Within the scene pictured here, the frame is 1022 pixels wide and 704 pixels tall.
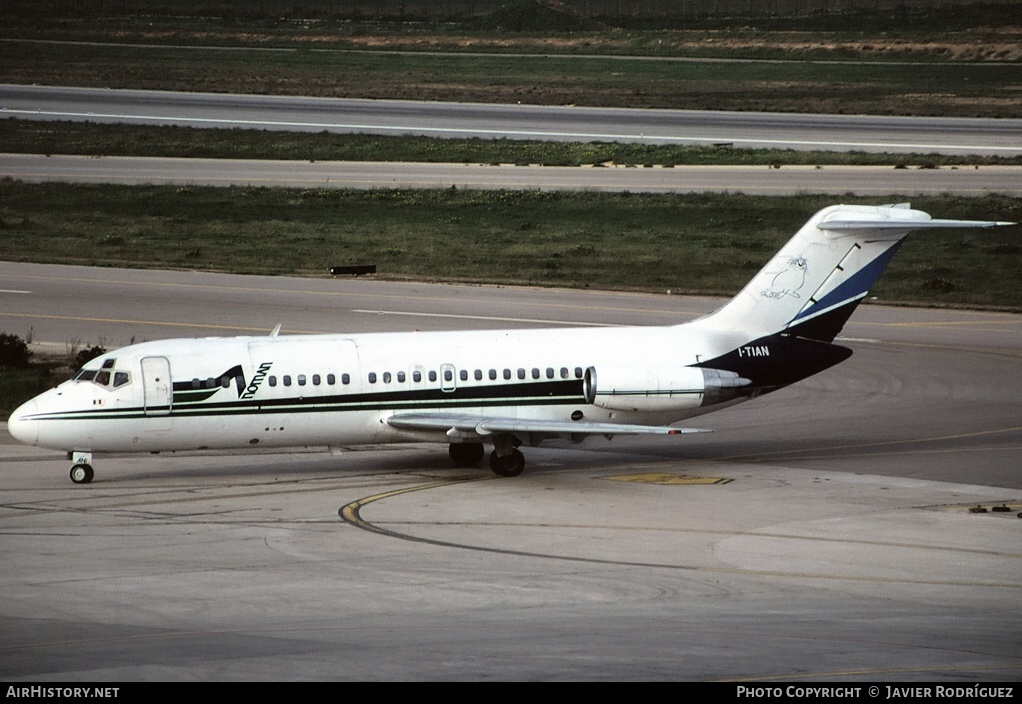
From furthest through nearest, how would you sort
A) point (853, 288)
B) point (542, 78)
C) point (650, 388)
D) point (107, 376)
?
point (542, 78), point (853, 288), point (650, 388), point (107, 376)

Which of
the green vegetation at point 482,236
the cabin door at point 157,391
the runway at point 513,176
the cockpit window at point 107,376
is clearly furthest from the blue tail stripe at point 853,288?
the runway at point 513,176

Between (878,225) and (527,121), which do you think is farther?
(527,121)

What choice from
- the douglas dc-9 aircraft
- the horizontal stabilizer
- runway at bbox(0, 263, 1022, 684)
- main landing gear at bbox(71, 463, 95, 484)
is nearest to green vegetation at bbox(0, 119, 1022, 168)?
runway at bbox(0, 263, 1022, 684)

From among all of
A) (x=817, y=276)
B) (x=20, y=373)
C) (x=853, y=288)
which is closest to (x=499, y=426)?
(x=817, y=276)

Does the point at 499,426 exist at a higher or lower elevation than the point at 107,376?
lower

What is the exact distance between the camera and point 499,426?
110 feet

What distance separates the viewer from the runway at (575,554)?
2012cm

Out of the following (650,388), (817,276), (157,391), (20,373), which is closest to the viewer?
(157,391)

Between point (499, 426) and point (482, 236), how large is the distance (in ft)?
114

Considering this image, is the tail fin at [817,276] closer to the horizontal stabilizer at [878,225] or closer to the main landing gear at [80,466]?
the horizontal stabilizer at [878,225]

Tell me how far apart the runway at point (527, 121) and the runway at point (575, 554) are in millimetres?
45878

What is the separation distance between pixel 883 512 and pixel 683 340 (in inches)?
275

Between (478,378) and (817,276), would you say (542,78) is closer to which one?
(817,276)
